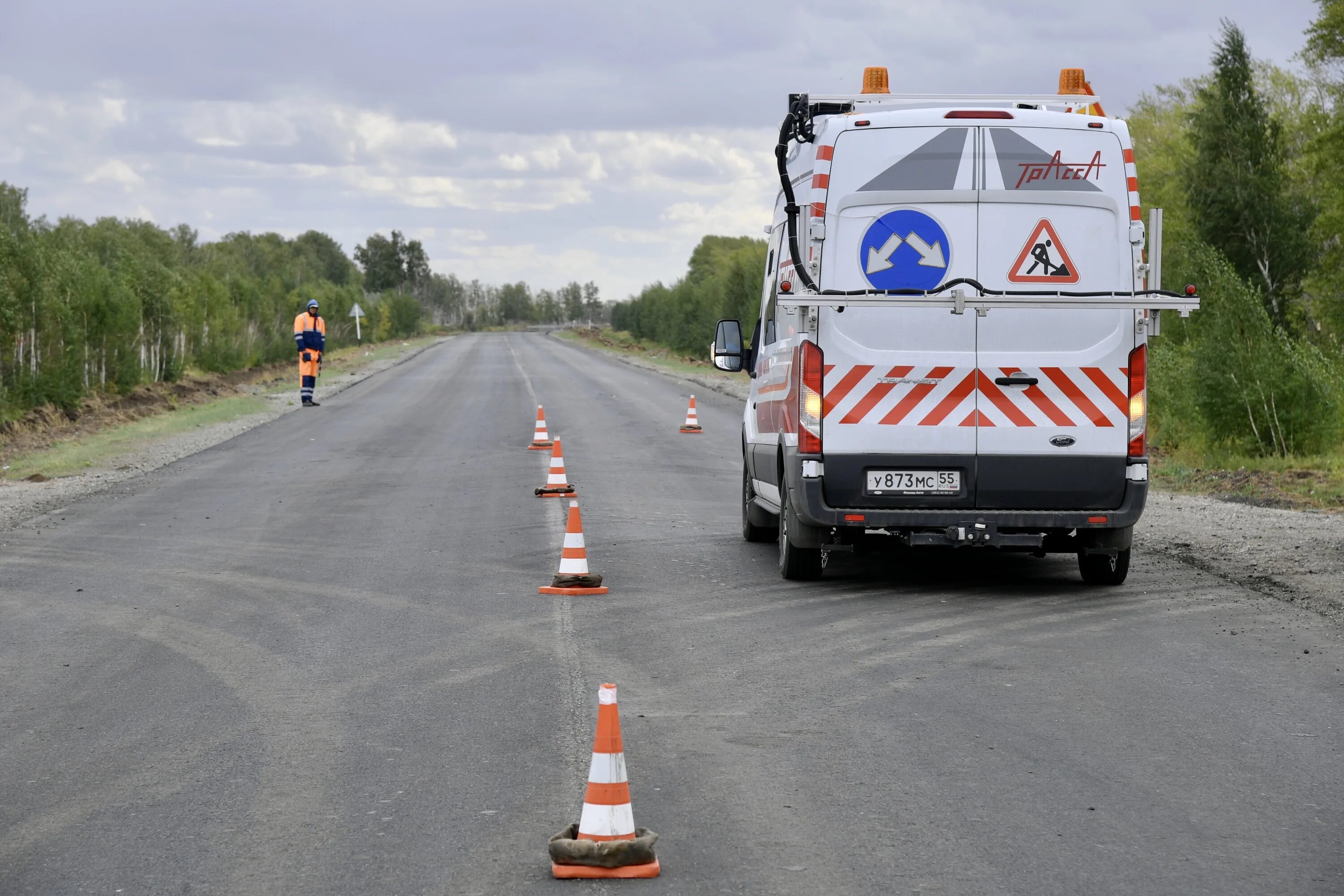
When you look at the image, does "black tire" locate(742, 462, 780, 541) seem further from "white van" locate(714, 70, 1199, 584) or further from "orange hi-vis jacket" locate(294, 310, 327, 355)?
"orange hi-vis jacket" locate(294, 310, 327, 355)

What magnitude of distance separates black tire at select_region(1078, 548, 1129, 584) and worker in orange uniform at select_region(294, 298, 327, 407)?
23386 mm

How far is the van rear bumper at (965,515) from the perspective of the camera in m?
8.90

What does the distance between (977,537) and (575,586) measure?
2.53m

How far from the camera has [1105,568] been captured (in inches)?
377

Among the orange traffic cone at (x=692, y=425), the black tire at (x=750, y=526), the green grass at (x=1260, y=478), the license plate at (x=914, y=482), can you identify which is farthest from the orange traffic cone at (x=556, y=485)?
the orange traffic cone at (x=692, y=425)

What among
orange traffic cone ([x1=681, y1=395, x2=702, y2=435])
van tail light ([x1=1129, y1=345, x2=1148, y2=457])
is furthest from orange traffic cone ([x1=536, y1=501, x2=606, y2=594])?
orange traffic cone ([x1=681, y1=395, x2=702, y2=435])

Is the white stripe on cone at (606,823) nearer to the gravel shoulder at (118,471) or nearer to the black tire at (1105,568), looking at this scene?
the black tire at (1105,568)

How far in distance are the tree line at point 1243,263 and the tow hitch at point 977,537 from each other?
6.45 metres

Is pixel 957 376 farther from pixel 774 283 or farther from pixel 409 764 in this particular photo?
pixel 409 764

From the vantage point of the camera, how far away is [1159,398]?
62.5ft

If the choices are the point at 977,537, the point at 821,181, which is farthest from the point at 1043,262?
the point at 977,537

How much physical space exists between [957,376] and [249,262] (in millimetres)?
105848

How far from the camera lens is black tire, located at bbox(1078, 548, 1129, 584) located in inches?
375

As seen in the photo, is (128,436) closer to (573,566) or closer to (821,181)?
(573,566)
